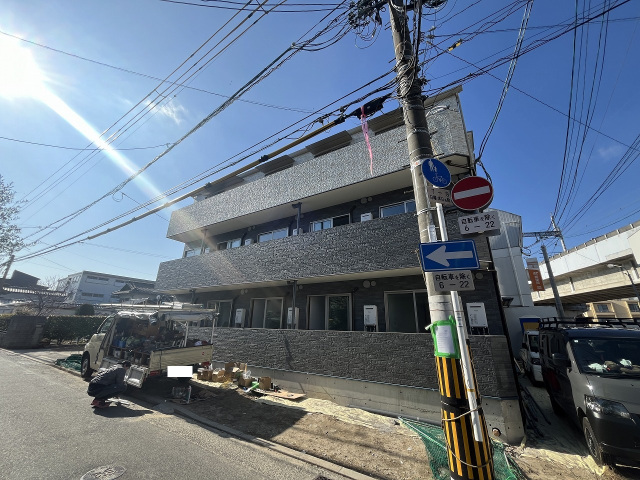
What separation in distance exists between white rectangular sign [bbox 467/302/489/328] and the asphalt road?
4553mm

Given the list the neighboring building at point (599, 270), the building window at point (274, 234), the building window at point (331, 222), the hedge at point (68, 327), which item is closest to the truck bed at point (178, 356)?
the building window at point (274, 234)

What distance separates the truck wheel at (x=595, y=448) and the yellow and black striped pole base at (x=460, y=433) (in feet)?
8.38

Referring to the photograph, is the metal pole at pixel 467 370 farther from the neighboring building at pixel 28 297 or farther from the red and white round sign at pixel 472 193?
the neighboring building at pixel 28 297

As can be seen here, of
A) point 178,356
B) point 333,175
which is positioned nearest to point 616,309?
point 333,175

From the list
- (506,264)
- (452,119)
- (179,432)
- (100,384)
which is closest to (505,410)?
(179,432)

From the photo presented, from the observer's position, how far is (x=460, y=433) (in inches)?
110

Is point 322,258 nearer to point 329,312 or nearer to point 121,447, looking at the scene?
point 329,312

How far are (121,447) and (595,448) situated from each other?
7628mm

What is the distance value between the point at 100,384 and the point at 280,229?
25.4 ft

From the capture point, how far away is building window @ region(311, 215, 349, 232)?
1021 cm

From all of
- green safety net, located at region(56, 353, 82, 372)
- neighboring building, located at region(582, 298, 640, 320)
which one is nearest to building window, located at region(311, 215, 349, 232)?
green safety net, located at region(56, 353, 82, 372)

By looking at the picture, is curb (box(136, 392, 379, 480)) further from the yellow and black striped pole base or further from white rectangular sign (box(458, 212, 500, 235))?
white rectangular sign (box(458, 212, 500, 235))

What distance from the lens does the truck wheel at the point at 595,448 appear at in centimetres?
369

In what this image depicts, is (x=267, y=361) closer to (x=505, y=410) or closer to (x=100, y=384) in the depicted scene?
(x=100, y=384)
